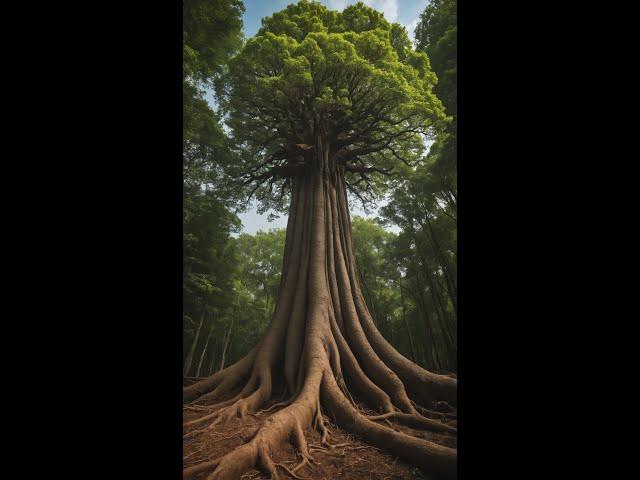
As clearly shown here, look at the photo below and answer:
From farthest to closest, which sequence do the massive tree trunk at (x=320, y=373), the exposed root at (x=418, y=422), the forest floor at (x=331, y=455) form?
the exposed root at (x=418, y=422) → the massive tree trunk at (x=320, y=373) → the forest floor at (x=331, y=455)

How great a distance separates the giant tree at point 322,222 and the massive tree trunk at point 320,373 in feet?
0.05

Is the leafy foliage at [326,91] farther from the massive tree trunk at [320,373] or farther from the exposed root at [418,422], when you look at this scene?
the exposed root at [418,422]

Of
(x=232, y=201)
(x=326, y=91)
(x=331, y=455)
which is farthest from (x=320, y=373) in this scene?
(x=232, y=201)

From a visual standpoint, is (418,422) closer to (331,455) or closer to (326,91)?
(331,455)

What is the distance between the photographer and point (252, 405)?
3787mm

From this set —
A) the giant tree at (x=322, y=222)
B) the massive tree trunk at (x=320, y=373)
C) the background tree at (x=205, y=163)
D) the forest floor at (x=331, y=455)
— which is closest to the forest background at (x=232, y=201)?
the background tree at (x=205, y=163)

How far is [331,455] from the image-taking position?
279cm

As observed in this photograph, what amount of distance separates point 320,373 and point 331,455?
1.18 m

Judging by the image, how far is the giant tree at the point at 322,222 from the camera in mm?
3281

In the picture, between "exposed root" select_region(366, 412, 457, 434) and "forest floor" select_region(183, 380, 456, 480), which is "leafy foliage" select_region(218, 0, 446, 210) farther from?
"forest floor" select_region(183, 380, 456, 480)

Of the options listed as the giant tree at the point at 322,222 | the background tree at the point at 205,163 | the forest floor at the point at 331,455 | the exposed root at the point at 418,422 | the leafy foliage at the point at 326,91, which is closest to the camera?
the forest floor at the point at 331,455

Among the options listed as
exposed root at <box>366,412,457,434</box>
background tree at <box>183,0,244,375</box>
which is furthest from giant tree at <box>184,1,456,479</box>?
background tree at <box>183,0,244,375</box>
